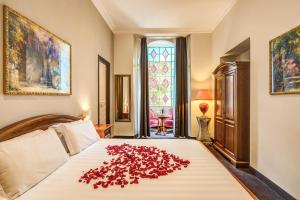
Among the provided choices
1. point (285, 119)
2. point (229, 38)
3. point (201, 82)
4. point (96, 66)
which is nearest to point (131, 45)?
Answer: point (96, 66)

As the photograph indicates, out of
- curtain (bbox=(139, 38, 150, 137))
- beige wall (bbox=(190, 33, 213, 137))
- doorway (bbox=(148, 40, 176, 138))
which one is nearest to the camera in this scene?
beige wall (bbox=(190, 33, 213, 137))

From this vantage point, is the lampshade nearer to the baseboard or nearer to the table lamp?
the table lamp

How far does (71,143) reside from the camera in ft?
6.91

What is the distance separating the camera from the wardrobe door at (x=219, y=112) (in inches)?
159

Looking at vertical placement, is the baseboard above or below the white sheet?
below

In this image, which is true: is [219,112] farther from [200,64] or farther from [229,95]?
[200,64]

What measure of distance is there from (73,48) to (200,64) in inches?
144

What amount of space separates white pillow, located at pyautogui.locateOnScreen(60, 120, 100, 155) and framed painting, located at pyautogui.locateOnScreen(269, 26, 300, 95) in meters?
2.42

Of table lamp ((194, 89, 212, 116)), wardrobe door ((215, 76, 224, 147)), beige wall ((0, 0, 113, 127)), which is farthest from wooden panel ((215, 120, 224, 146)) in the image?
beige wall ((0, 0, 113, 127))

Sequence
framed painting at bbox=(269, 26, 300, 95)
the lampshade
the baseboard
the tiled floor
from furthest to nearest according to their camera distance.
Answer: the lampshade, the tiled floor, the baseboard, framed painting at bbox=(269, 26, 300, 95)

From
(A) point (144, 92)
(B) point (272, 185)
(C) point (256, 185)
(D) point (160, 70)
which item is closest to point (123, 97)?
(A) point (144, 92)

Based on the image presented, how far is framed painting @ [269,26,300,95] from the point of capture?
2.08m

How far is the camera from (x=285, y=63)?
2252 millimetres

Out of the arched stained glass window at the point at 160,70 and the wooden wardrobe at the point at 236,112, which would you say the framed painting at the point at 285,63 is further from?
the arched stained glass window at the point at 160,70
